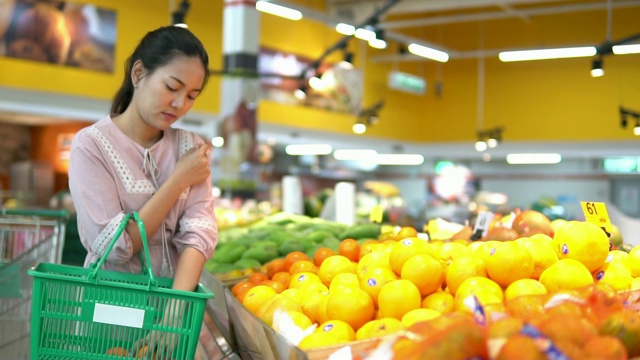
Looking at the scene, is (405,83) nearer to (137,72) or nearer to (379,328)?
(137,72)

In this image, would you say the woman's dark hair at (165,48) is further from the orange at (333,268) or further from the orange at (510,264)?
the orange at (510,264)

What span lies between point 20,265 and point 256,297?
109 cm

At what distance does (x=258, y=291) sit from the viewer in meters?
→ 2.31

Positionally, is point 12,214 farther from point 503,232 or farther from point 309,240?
point 503,232

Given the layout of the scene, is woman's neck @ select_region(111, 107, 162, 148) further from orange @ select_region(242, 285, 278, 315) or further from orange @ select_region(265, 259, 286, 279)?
orange @ select_region(265, 259, 286, 279)

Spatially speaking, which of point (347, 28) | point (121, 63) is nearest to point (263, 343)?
point (347, 28)

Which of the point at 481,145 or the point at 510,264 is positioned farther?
the point at 481,145

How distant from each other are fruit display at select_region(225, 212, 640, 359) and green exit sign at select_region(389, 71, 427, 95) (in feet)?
38.1

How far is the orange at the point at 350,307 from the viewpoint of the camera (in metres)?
1.93

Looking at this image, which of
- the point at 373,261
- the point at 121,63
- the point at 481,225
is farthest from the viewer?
the point at 121,63

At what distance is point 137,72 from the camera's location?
2.14 meters

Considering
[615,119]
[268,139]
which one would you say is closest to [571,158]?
[615,119]

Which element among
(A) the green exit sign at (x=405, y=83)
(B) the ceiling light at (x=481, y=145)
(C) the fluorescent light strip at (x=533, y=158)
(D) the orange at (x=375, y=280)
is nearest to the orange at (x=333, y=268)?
(D) the orange at (x=375, y=280)

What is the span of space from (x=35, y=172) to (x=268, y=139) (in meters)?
4.37
